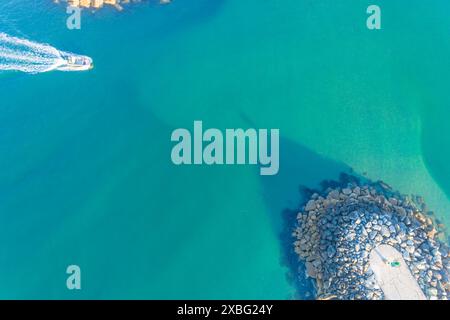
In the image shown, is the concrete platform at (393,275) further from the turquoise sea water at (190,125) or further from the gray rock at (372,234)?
the turquoise sea water at (190,125)

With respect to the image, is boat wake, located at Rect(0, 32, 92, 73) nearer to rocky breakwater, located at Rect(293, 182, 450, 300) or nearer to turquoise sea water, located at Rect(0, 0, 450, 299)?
turquoise sea water, located at Rect(0, 0, 450, 299)

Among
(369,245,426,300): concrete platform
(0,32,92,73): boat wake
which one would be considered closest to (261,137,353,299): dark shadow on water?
(369,245,426,300): concrete platform

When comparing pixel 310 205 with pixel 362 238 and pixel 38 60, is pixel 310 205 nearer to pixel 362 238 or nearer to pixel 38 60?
pixel 362 238

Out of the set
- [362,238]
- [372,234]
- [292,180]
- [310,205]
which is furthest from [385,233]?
[292,180]

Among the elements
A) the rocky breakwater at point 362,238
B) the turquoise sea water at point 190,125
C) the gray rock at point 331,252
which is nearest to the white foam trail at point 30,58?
the turquoise sea water at point 190,125

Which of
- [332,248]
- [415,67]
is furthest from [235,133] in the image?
[415,67]

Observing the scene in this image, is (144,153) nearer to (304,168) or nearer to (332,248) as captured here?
(304,168)

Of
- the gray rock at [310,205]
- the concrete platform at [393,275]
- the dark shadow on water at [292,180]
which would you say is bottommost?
the concrete platform at [393,275]

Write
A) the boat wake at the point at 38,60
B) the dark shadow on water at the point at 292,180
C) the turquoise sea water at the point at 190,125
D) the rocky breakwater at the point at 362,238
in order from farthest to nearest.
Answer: the boat wake at the point at 38,60 < the dark shadow on water at the point at 292,180 < the turquoise sea water at the point at 190,125 < the rocky breakwater at the point at 362,238
